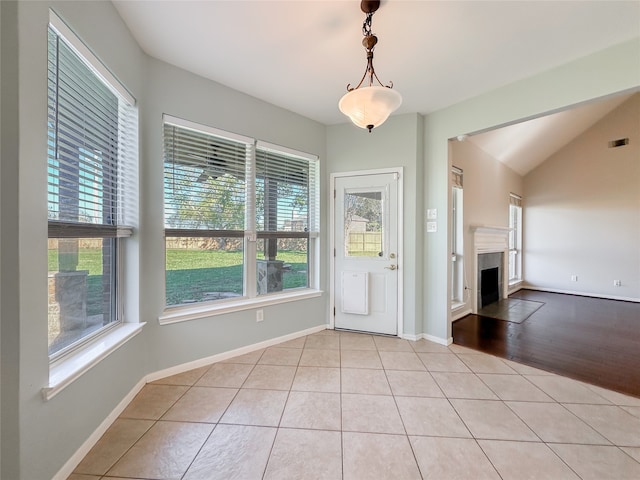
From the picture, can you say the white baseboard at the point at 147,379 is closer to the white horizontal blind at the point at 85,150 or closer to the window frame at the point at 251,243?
the window frame at the point at 251,243

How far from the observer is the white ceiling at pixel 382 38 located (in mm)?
1671

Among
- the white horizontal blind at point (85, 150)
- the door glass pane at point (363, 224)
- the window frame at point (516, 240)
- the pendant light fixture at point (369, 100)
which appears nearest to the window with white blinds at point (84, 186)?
the white horizontal blind at point (85, 150)

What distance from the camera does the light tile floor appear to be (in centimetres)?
139

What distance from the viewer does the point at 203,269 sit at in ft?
8.33

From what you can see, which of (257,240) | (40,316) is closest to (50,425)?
(40,316)

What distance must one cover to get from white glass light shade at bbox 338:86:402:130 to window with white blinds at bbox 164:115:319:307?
1.47m

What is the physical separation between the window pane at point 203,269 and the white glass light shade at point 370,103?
1.72 metres

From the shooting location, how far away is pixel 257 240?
9.43ft

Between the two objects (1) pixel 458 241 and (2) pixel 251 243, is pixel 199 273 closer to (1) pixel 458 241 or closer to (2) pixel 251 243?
(2) pixel 251 243

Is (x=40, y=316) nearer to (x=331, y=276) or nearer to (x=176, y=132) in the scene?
(x=176, y=132)

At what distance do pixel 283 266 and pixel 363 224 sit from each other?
1126mm

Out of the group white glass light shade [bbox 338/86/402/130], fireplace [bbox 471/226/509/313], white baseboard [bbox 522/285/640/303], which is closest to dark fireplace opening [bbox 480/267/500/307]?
fireplace [bbox 471/226/509/313]

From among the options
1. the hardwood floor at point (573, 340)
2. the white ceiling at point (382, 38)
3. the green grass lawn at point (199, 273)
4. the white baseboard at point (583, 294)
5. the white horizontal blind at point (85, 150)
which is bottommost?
the hardwood floor at point (573, 340)

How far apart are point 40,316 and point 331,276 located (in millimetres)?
2665
